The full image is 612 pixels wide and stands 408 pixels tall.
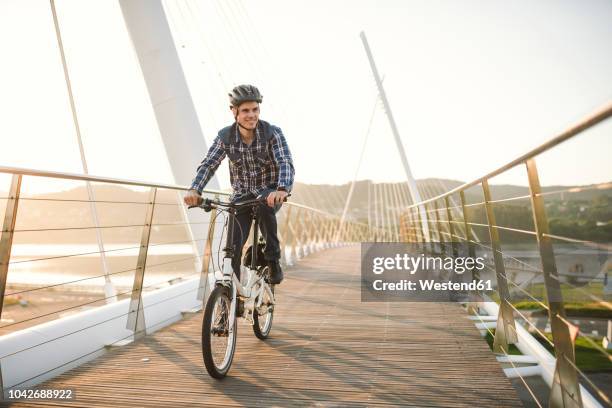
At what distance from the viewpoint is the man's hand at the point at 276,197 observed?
246cm

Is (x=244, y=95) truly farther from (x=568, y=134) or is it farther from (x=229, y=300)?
(x=568, y=134)

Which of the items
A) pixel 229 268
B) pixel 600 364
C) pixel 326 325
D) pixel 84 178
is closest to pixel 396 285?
pixel 326 325

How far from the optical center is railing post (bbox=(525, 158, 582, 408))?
1579mm

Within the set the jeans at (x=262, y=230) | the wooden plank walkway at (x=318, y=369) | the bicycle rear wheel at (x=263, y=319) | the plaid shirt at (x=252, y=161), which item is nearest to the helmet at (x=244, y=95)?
the plaid shirt at (x=252, y=161)

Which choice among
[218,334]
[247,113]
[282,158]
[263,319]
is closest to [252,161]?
[282,158]

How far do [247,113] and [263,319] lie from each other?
1314 mm

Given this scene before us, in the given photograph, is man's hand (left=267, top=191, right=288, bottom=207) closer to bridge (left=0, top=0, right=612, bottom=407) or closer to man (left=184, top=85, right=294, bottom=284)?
man (left=184, top=85, right=294, bottom=284)

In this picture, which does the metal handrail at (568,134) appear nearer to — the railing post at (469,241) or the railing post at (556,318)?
the railing post at (556,318)

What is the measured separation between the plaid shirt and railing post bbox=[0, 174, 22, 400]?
0.81 meters

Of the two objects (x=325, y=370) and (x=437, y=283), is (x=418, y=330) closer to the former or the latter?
(x=325, y=370)

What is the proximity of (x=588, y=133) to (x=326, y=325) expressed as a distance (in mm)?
2438

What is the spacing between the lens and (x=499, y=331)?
269 cm

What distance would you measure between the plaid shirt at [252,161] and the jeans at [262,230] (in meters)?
0.10

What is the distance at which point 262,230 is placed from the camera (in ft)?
9.34
